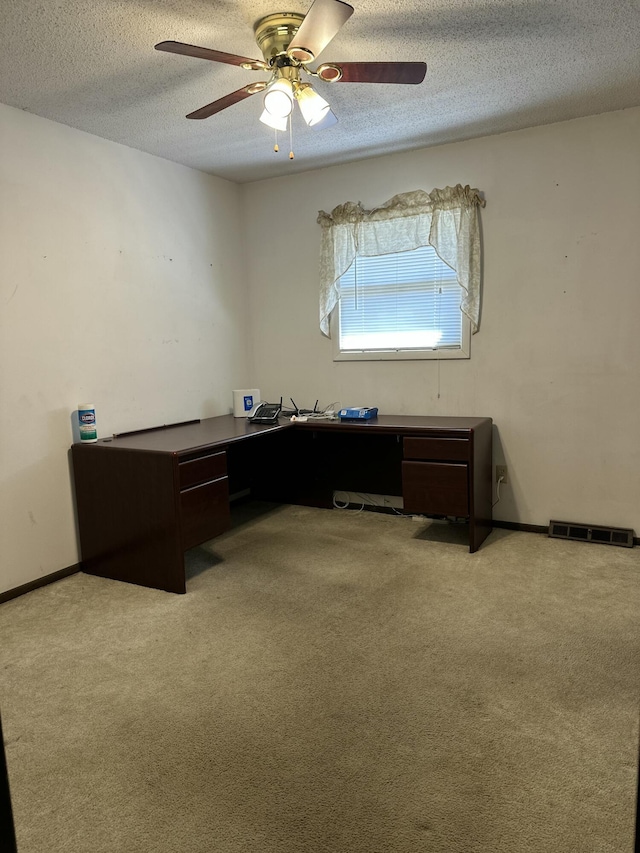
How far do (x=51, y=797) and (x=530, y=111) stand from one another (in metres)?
3.61

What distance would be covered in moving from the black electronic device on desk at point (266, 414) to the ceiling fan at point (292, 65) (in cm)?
185

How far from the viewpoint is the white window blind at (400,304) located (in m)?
3.69

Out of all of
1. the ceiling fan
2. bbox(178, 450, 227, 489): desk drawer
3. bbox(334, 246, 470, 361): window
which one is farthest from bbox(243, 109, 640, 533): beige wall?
the ceiling fan

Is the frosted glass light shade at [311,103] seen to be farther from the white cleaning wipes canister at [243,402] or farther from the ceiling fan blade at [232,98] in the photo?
the white cleaning wipes canister at [243,402]

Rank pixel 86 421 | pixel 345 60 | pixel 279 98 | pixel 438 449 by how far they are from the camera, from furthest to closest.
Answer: pixel 438 449 → pixel 86 421 → pixel 345 60 → pixel 279 98

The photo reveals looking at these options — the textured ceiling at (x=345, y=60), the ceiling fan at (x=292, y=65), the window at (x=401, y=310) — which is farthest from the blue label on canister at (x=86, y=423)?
the window at (x=401, y=310)

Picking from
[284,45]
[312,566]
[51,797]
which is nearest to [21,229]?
[284,45]

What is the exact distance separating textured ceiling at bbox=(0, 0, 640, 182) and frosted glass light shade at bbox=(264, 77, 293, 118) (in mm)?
251

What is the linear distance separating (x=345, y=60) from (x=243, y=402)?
2.23 m

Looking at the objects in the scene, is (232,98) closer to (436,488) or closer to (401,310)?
(401,310)

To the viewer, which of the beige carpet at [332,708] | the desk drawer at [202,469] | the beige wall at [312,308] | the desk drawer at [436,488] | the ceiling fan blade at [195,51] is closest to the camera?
the beige carpet at [332,708]

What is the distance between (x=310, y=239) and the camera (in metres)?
4.11

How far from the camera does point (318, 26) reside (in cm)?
176

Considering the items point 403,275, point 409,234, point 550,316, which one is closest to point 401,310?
point 403,275
